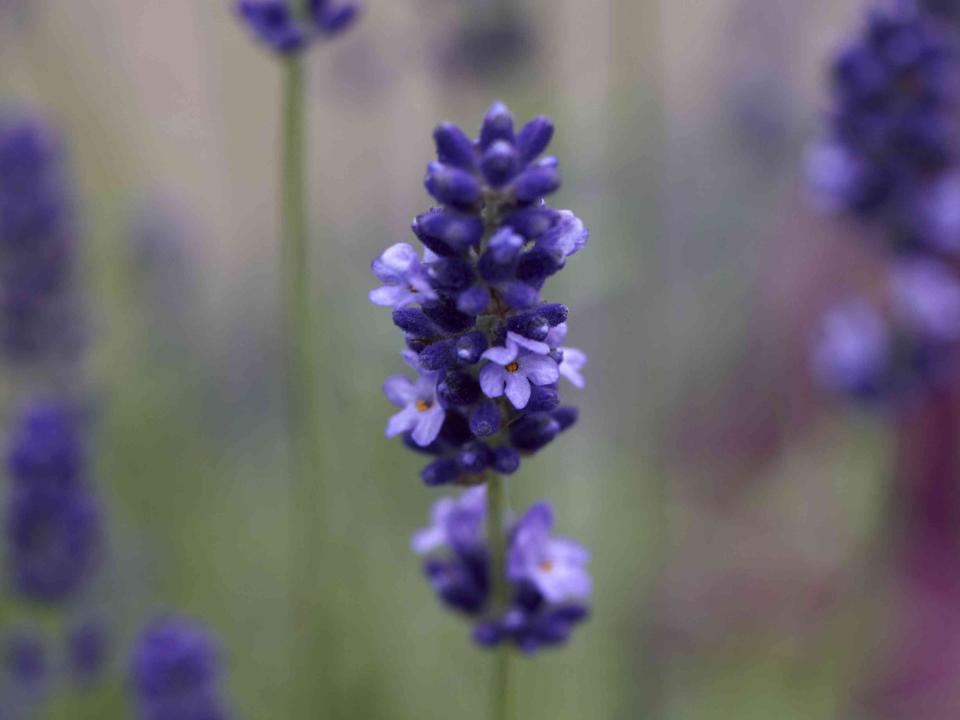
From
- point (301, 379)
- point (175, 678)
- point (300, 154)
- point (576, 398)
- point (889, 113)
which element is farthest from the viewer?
point (576, 398)

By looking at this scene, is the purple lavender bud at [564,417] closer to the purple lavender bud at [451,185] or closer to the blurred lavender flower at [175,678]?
the purple lavender bud at [451,185]

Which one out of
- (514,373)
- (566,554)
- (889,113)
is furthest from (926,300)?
(514,373)

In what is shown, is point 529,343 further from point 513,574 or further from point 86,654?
point 86,654

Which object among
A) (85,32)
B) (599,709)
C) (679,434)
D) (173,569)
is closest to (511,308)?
(599,709)

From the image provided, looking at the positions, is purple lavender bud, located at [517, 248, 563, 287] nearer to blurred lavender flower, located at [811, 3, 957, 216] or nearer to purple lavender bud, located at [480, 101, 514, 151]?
purple lavender bud, located at [480, 101, 514, 151]

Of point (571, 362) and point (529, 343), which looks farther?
point (571, 362)

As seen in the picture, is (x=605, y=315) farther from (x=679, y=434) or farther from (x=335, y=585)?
(x=335, y=585)

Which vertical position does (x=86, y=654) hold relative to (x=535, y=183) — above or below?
below
